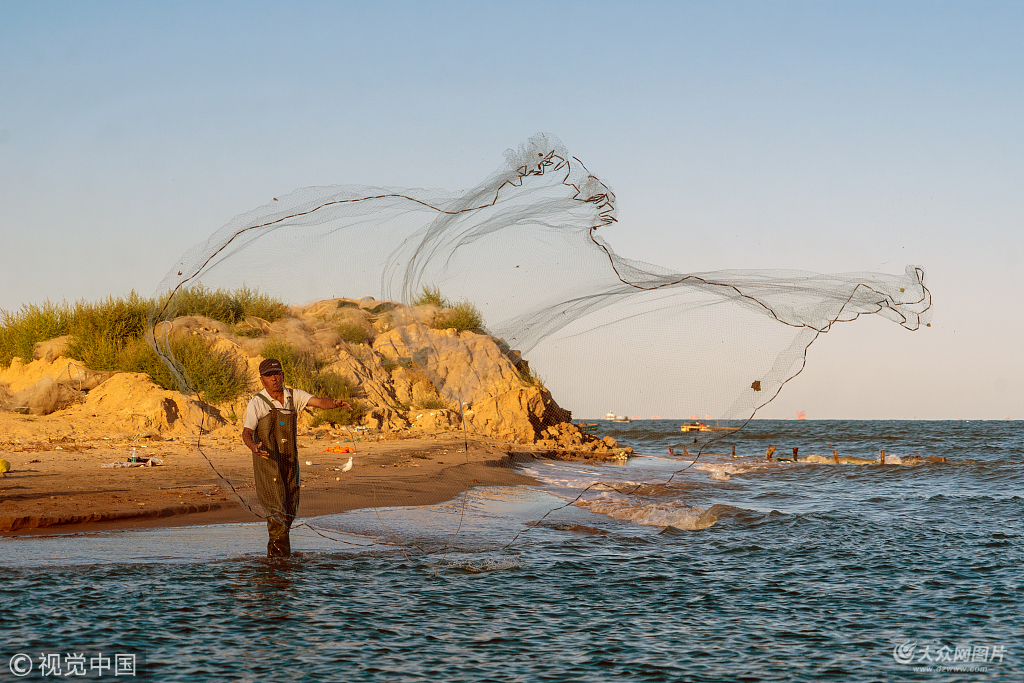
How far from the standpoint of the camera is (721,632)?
7.55m

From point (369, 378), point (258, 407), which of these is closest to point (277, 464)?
point (258, 407)

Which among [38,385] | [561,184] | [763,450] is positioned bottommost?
[763,450]

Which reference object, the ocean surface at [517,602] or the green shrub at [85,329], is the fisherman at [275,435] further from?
the green shrub at [85,329]

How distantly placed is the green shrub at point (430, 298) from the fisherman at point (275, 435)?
1.51 meters

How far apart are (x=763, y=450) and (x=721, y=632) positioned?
123ft

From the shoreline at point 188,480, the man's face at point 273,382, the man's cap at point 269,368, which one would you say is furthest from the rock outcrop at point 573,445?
the man's cap at point 269,368

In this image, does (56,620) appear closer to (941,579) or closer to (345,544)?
(345,544)

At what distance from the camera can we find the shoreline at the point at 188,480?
10688 millimetres

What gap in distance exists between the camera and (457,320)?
31.2ft

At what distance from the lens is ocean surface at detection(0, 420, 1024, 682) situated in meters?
6.49

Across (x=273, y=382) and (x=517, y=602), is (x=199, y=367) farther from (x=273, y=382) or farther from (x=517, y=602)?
(x=517, y=602)

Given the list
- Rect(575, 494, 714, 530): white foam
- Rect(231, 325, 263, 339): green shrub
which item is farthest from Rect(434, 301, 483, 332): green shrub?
Rect(575, 494, 714, 530): white foam

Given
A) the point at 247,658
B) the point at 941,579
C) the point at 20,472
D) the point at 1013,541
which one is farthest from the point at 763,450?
the point at 247,658

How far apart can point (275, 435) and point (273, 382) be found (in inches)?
22.2
